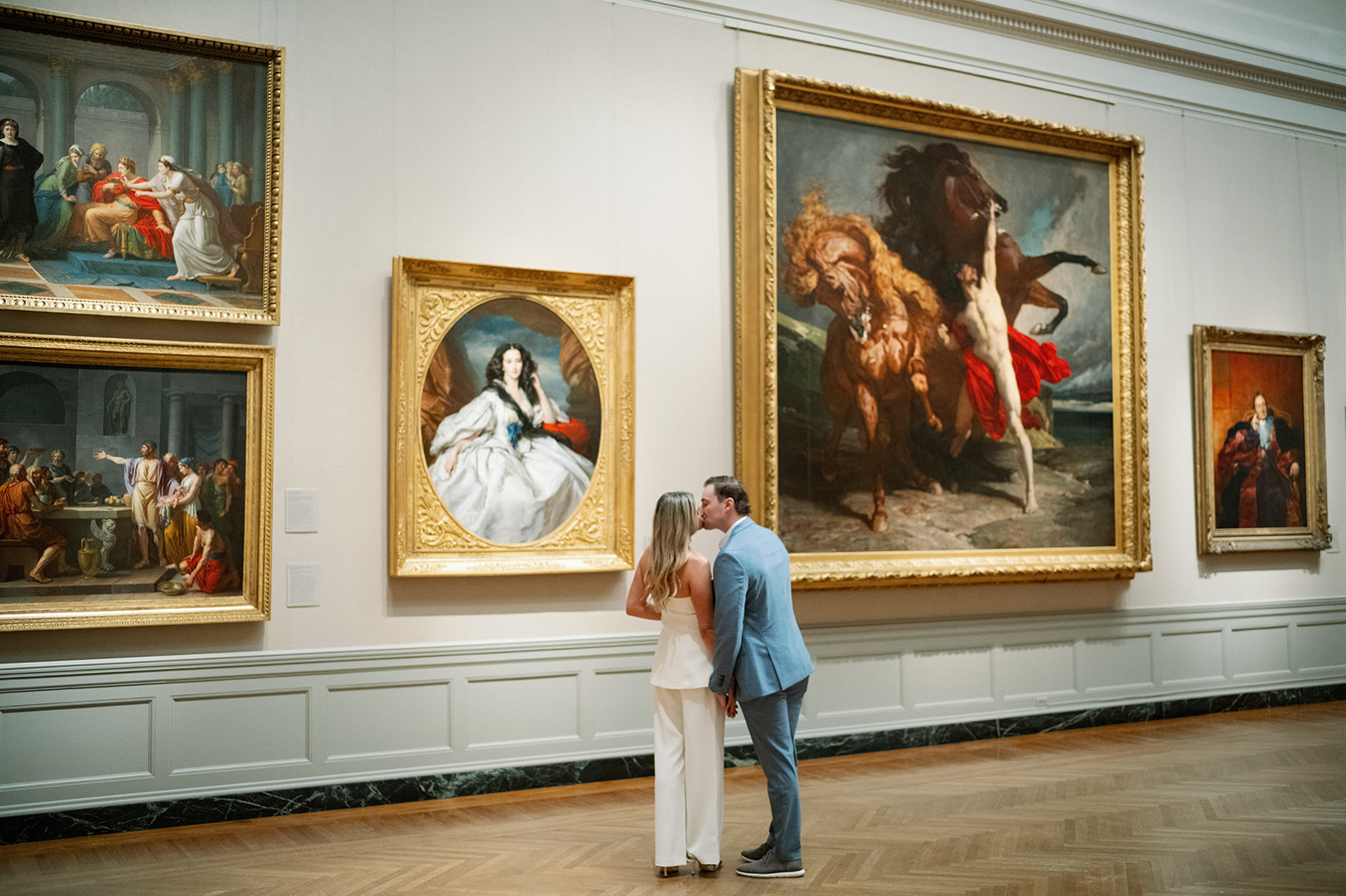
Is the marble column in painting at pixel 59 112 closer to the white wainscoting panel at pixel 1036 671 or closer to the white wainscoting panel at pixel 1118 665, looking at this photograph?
the white wainscoting panel at pixel 1036 671

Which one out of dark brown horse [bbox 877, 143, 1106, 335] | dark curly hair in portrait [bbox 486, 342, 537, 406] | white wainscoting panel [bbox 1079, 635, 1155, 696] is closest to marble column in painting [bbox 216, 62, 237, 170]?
dark curly hair in portrait [bbox 486, 342, 537, 406]

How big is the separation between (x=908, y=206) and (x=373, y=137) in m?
4.80

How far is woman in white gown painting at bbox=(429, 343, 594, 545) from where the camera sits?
7.92m

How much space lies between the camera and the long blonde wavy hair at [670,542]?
5.66m

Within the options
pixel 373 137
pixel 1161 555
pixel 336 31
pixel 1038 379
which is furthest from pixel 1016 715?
pixel 336 31

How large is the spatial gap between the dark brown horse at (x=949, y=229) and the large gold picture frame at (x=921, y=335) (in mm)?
19

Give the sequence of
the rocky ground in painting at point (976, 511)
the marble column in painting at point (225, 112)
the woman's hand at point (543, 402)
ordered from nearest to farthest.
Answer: the marble column in painting at point (225, 112) < the woman's hand at point (543, 402) < the rocky ground in painting at point (976, 511)

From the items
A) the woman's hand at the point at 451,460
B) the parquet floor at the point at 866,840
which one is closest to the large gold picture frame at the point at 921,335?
the parquet floor at the point at 866,840

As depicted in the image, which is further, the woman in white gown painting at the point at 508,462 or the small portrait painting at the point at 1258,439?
the small portrait painting at the point at 1258,439

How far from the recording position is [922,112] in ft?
31.9

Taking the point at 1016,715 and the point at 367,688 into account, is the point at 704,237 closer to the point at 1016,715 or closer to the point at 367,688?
the point at 367,688

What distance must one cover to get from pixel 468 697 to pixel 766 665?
10.3 ft

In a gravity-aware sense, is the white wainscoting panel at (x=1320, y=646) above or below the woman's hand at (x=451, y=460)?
below

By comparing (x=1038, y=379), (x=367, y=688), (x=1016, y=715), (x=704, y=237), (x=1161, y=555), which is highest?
(x=704, y=237)
